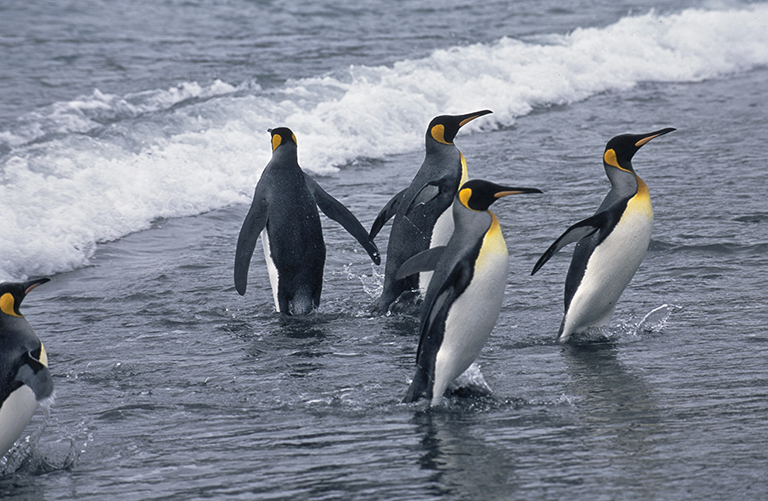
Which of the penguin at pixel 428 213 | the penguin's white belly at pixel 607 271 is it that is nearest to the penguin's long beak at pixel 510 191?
the penguin's white belly at pixel 607 271

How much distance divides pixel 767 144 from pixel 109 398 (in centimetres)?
633

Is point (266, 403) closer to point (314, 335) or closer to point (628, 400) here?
point (314, 335)

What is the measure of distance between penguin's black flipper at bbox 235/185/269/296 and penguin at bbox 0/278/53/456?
4.74 ft

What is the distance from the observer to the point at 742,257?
16.0ft

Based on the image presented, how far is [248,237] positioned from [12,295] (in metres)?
1.70

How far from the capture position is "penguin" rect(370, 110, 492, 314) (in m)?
4.72

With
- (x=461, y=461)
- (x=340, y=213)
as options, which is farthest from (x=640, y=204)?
(x=461, y=461)

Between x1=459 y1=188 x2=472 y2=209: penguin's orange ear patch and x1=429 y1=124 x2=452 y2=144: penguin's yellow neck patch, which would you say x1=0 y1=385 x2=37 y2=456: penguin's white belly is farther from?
x1=429 y1=124 x2=452 y2=144: penguin's yellow neck patch

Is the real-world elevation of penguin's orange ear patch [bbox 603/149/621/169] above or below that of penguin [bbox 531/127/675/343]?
above

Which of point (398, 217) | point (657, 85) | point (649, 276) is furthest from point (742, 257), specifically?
point (657, 85)

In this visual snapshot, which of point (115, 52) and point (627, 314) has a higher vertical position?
point (115, 52)

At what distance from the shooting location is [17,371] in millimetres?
3074

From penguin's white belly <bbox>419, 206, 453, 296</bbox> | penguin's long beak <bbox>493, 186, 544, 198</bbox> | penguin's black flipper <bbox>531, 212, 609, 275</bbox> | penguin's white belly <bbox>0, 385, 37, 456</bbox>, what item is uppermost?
penguin's long beak <bbox>493, 186, 544, 198</bbox>

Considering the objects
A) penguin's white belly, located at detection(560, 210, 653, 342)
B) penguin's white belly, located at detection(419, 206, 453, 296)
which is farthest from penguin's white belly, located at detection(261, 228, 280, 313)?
penguin's white belly, located at detection(560, 210, 653, 342)
